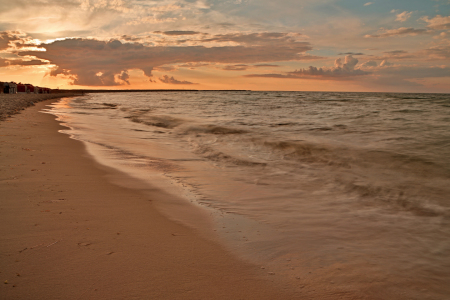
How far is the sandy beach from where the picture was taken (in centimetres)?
215

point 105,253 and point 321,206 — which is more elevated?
point 105,253

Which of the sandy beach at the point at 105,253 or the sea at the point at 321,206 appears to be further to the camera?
the sea at the point at 321,206

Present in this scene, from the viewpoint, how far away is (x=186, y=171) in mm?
6227

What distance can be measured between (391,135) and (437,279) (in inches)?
402

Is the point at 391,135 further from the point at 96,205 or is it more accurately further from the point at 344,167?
the point at 96,205

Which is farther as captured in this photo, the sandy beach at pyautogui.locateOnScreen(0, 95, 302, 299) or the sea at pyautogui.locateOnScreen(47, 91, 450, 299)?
the sea at pyautogui.locateOnScreen(47, 91, 450, 299)

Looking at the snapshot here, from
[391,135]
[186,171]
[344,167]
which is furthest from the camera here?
[391,135]

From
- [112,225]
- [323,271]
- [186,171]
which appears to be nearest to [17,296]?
[112,225]

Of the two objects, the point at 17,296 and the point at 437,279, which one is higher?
the point at 17,296

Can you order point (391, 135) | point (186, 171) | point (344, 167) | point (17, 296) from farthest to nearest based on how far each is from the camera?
point (391, 135), point (344, 167), point (186, 171), point (17, 296)

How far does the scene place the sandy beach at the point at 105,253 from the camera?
215 centimetres

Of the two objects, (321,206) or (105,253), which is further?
(321,206)

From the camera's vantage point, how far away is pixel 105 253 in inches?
102

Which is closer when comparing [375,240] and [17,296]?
[17,296]
